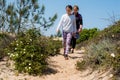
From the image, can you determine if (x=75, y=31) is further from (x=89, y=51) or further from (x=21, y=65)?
(x=21, y=65)

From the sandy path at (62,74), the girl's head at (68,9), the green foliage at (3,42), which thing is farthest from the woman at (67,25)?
the green foliage at (3,42)

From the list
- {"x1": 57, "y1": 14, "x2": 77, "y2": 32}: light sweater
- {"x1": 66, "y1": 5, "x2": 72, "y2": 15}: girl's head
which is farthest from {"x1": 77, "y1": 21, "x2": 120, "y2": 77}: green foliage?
{"x1": 66, "y1": 5, "x2": 72, "y2": 15}: girl's head

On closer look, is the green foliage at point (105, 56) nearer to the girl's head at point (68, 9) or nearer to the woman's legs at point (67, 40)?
the woman's legs at point (67, 40)

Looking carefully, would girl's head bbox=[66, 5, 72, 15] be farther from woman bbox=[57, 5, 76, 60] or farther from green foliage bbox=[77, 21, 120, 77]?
green foliage bbox=[77, 21, 120, 77]

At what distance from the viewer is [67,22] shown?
11141mm

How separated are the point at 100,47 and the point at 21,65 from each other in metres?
2.09

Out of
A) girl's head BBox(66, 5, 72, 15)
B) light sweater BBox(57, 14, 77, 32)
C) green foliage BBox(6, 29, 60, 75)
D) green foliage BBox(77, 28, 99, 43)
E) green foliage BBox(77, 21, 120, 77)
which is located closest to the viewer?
green foliage BBox(77, 21, 120, 77)

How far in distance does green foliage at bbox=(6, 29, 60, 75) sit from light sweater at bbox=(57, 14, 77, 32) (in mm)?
754

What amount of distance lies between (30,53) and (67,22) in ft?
5.52

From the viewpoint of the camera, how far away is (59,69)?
1034 cm

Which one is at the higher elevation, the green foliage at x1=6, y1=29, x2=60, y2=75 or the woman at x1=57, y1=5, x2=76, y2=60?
the woman at x1=57, y1=5, x2=76, y2=60

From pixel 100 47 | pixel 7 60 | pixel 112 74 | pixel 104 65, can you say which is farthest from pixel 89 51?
pixel 7 60

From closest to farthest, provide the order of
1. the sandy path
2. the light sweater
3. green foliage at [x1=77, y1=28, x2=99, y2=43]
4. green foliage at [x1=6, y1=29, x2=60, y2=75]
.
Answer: the sandy path → green foliage at [x1=6, y1=29, x2=60, y2=75] → the light sweater → green foliage at [x1=77, y1=28, x2=99, y2=43]

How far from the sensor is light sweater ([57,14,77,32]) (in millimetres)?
11141
